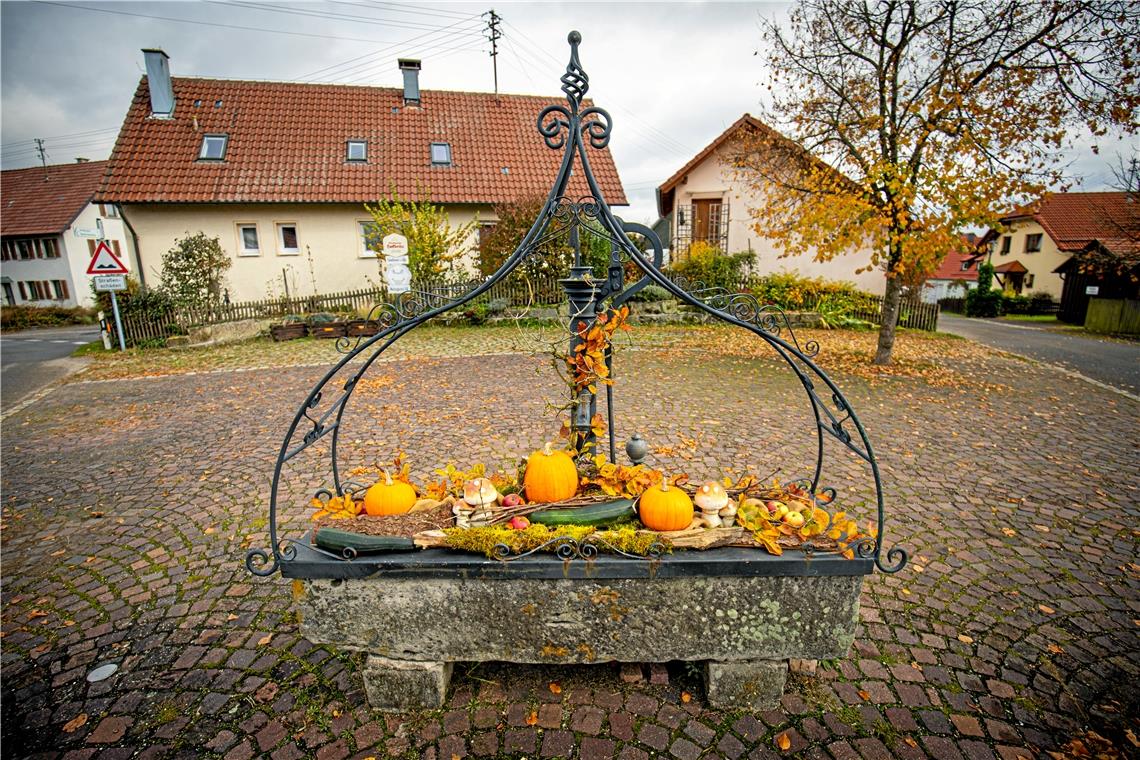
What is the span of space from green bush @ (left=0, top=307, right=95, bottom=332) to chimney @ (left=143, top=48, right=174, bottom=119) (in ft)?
49.8

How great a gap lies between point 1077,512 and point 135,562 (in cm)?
735

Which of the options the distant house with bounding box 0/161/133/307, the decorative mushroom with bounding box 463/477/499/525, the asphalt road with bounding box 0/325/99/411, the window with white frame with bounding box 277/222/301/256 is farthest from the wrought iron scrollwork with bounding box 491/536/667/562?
the distant house with bounding box 0/161/133/307

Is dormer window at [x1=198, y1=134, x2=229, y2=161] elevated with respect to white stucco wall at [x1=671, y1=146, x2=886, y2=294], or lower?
elevated

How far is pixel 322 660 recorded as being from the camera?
2.90 m

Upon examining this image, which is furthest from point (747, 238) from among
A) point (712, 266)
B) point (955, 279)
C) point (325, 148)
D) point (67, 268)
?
point (67, 268)

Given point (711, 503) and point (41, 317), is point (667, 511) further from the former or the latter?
point (41, 317)

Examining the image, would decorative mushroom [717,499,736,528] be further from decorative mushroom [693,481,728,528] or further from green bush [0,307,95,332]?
green bush [0,307,95,332]

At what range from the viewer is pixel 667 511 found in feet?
8.28

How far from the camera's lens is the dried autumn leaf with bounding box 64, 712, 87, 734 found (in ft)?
8.16

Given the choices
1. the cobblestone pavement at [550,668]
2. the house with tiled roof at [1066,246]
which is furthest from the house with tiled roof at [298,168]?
the house with tiled roof at [1066,246]

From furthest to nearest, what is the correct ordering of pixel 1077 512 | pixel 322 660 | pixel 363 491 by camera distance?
1. pixel 1077 512
2. pixel 363 491
3. pixel 322 660

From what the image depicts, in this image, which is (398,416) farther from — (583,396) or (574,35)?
(574,35)

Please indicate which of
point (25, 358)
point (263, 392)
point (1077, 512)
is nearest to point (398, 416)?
point (263, 392)

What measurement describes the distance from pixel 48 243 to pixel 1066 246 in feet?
183
